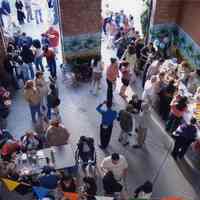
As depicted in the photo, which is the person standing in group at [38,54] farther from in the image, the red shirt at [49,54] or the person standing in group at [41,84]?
the person standing in group at [41,84]

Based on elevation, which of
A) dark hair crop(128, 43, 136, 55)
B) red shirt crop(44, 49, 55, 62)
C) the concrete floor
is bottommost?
the concrete floor

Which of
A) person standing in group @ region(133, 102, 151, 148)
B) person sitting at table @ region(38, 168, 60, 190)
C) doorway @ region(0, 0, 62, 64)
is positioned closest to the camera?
person sitting at table @ region(38, 168, 60, 190)

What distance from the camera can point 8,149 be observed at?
6.23 metres

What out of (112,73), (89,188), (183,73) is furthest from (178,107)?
(89,188)

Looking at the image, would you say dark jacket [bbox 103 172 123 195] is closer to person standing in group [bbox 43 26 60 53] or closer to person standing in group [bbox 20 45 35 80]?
person standing in group [bbox 20 45 35 80]

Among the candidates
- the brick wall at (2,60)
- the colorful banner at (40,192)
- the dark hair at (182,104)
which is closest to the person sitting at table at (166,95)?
the dark hair at (182,104)

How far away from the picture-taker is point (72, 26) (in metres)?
9.59

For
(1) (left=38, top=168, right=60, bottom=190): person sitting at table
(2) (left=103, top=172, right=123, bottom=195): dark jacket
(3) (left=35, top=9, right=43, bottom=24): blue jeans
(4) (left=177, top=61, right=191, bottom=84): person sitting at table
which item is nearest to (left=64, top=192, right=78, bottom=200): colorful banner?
(1) (left=38, top=168, right=60, bottom=190): person sitting at table

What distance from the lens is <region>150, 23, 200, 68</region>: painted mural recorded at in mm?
9844

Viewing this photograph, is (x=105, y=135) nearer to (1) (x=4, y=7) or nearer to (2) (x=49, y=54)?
(2) (x=49, y=54)

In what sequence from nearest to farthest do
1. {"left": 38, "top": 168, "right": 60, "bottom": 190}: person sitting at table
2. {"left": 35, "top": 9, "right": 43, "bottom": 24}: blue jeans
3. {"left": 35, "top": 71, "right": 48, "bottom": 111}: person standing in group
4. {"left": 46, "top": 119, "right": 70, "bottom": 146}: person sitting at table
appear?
{"left": 38, "top": 168, "right": 60, "bottom": 190}: person sitting at table < {"left": 46, "top": 119, "right": 70, "bottom": 146}: person sitting at table < {"left": 35, "top": 71, "right": 48, "bottom": 111}: person standing in group < {"left": 35, "top": 9, "right": 43, "bottom": 24}: blue jeans

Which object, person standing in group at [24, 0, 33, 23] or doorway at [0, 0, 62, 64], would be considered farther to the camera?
person standing in group at [24, 0, 33, 23]

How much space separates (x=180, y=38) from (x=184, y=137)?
4.89 m

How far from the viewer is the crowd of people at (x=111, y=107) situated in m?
5.74
